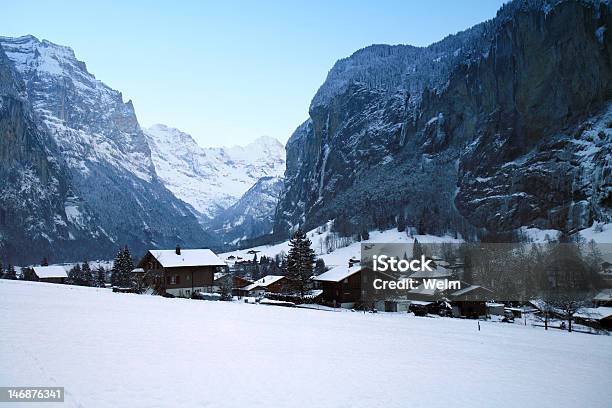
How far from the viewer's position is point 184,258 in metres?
65.1

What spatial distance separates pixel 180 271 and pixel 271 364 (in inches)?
2046

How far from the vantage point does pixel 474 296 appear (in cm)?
6538

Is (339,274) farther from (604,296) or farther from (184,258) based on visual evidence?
(604,296)

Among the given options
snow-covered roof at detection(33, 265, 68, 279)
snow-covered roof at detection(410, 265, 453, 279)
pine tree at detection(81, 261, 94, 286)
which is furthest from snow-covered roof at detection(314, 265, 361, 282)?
snow-covered roof at detection(33, 265, 68, 279)

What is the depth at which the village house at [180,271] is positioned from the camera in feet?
206

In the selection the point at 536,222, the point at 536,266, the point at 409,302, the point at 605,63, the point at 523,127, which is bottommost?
the point at 409,302

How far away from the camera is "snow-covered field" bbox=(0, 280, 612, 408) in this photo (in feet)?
38.3

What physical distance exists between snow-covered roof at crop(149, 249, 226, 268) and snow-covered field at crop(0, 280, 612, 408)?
124 feet

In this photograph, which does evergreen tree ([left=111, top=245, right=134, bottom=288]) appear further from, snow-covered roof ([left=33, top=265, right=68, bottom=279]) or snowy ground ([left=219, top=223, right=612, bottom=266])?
snowy ground ([left=219, top=223, right=612, bottom=266])

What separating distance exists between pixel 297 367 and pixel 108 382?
6.07 m

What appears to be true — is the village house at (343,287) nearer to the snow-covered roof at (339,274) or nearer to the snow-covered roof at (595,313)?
the snow-covered roof at (339,274)

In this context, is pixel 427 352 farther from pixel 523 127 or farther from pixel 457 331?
pixel 523 127

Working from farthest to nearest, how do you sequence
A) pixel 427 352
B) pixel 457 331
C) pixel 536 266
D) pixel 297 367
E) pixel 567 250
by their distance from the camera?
pixel 567 250
pixel 536 266
pixel 457 331
pixel 427 352
pixel 297 367

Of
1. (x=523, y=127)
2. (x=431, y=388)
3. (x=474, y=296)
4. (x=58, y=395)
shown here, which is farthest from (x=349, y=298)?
(x=523, y=127)
